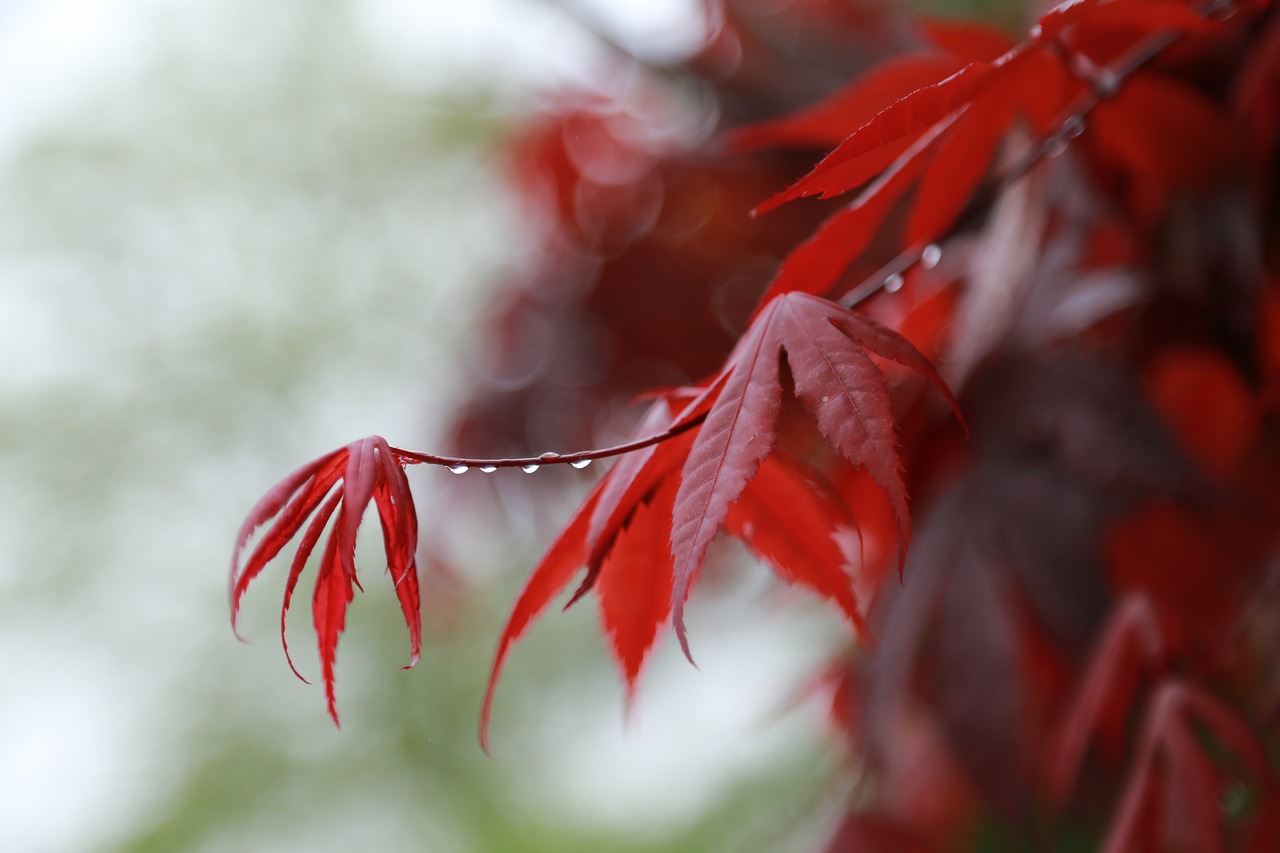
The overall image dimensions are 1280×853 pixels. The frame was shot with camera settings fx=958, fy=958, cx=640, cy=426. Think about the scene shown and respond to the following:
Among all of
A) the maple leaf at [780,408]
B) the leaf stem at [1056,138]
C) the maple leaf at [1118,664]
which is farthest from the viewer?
the maple leaf at [1118,664]

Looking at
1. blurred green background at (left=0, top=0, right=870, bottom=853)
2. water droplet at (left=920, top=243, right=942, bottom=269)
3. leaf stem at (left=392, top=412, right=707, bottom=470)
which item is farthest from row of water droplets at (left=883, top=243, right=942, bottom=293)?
blurred green background at (left=0, top=0, right=870, bottom=853)

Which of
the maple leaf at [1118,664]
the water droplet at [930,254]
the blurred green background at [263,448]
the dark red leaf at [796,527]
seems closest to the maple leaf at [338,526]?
the dark red leaf at [796,527]

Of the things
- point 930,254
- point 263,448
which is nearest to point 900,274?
point 930,254

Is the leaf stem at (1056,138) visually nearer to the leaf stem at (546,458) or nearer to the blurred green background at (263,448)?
the leaf stem at (546,458)

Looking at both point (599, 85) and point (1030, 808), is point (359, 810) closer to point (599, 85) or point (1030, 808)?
point (599, 85)

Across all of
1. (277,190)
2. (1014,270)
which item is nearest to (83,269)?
(277,190)

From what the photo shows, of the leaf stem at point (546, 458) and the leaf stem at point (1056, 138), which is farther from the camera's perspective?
the leaf stem at point (1056, 138)

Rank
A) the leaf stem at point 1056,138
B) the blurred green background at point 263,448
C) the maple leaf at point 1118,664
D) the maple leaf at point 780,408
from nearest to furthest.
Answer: the maple leaf at point 780,408
the leaf stem at point 1056,138
the maple leaf at point 1118,664
the blurred green background at point 263,448

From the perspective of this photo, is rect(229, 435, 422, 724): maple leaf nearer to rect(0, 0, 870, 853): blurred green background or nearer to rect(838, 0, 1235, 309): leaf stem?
rect(838, 0, 1235, 309): leaf stem

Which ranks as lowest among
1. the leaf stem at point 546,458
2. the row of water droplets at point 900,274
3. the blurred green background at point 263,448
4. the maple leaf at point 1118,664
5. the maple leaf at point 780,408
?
the maple leaf at point 1118,664
